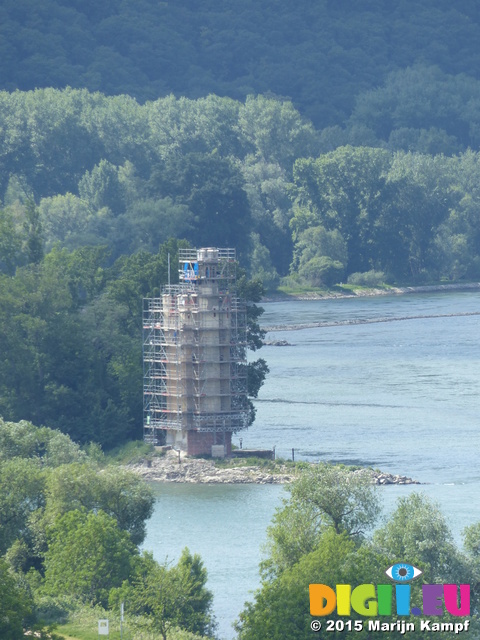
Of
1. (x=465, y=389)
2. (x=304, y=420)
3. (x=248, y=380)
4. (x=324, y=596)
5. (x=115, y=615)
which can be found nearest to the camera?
(x=324, y=596)

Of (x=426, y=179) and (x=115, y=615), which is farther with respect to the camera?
(x=426, y=179)

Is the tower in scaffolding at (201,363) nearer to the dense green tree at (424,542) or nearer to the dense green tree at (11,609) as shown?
the dense green tree at (424,542)

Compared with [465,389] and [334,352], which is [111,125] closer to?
[334,352]

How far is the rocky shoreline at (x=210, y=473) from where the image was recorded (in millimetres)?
76062

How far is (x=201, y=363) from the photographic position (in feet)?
266

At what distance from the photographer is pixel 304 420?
9156cm

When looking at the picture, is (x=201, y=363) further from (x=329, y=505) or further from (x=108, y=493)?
(x=329, y=505)

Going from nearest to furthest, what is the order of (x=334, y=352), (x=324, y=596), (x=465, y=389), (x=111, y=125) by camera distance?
(x=324, y=596), (x=465, y=389), (x=334, y=352), (x=111, y=125)

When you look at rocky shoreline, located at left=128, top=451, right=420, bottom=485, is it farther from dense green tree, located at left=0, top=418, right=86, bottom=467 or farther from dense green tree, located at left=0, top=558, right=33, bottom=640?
dense green tree, located at left=0, top=558, right=33, bottom=640

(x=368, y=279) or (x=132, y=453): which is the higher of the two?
(x=368, y=279)

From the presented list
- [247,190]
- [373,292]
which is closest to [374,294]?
[373,292]

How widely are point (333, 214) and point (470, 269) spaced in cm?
1454

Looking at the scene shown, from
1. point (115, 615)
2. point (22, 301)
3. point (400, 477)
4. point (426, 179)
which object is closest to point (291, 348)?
point (22, 301)

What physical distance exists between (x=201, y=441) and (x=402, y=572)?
1286 inches
